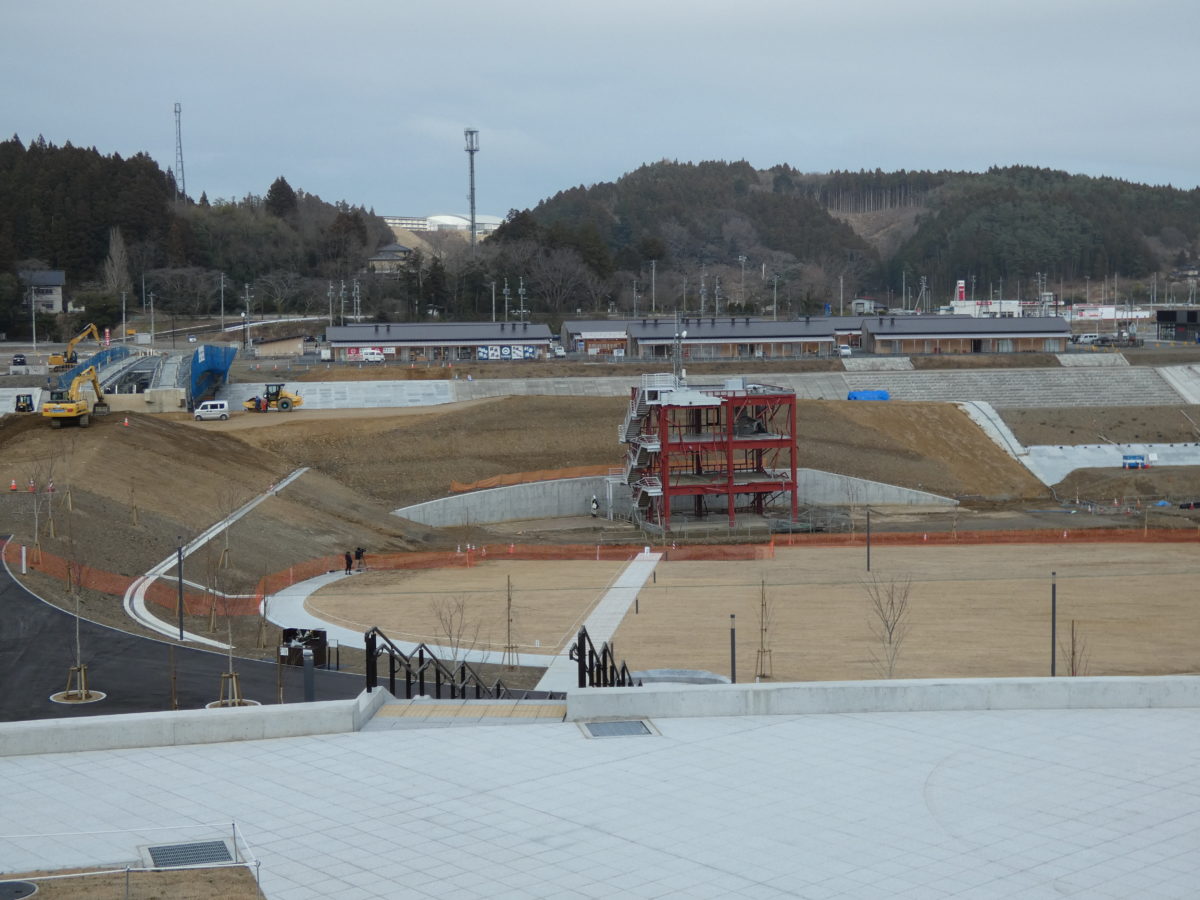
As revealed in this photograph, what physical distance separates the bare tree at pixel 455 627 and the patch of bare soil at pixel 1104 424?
167 feet

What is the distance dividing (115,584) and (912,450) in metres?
52.6

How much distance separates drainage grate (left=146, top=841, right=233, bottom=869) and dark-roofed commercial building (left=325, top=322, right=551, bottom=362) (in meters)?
93.7

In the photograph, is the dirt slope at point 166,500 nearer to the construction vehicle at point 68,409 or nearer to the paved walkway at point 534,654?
the construction vehicle at point 68,409

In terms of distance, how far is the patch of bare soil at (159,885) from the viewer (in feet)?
48.3

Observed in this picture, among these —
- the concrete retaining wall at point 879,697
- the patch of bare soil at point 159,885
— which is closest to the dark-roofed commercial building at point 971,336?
the concrete retaining wall at point 879,697

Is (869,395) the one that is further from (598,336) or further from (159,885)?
(159,885)

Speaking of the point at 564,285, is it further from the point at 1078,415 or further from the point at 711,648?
the point at 711,648

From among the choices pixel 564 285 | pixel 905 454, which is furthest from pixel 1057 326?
pixel 564 285

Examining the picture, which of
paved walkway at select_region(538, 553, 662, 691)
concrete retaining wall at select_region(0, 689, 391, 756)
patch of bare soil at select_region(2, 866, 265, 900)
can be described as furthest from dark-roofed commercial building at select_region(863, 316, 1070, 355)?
patch of bare soil at select_region(2, 866, 265, 900)

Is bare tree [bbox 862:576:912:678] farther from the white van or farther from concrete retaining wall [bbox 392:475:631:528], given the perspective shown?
the white van

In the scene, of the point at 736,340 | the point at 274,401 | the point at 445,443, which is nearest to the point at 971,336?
the point at 736,340

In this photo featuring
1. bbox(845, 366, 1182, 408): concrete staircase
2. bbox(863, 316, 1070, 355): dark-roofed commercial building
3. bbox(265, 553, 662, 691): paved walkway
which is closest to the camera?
bbox(265, 553, 662, 691): paved walkway

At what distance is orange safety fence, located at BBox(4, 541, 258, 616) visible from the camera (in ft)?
137

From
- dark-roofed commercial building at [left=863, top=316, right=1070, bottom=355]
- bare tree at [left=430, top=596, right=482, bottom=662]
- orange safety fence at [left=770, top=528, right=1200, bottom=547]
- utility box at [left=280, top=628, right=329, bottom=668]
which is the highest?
dark-roofed commercial building at [left=863, top=316, right=1070, bottom=355]
